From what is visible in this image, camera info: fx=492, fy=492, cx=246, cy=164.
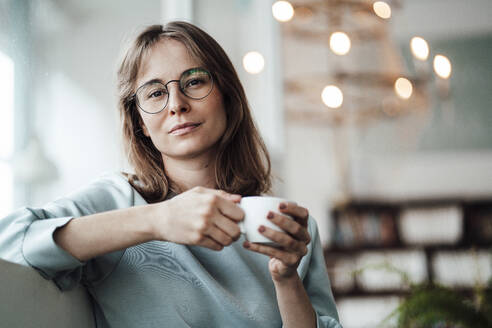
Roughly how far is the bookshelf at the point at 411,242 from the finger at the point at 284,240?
3585mm

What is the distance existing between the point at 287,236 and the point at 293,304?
0.23 meters

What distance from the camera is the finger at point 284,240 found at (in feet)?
2.32

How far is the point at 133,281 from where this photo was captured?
0.90 m

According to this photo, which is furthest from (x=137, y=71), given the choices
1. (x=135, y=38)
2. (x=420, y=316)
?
(x=420, y=316)

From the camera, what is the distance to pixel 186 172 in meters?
1.10

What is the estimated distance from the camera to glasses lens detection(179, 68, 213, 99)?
104 cm

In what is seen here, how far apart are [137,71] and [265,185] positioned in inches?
17.5

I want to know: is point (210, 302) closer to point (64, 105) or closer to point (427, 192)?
point (64, 105)

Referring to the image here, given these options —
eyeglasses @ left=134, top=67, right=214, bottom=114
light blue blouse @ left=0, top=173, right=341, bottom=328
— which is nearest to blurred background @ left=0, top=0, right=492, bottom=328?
eyeglasses @ left=134, top=67, right=214, bottom=114

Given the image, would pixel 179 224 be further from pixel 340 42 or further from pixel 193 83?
pixel 340 42

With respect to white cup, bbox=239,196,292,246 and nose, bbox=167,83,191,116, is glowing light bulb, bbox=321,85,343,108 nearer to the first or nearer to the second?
nose, bbox=167,83,191,116

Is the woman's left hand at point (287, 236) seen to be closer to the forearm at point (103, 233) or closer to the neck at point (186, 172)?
the forearm at point (103, 233)

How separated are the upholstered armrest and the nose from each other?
39 cm

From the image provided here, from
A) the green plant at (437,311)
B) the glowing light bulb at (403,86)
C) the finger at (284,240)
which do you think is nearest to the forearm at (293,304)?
the finger at (284,240)
